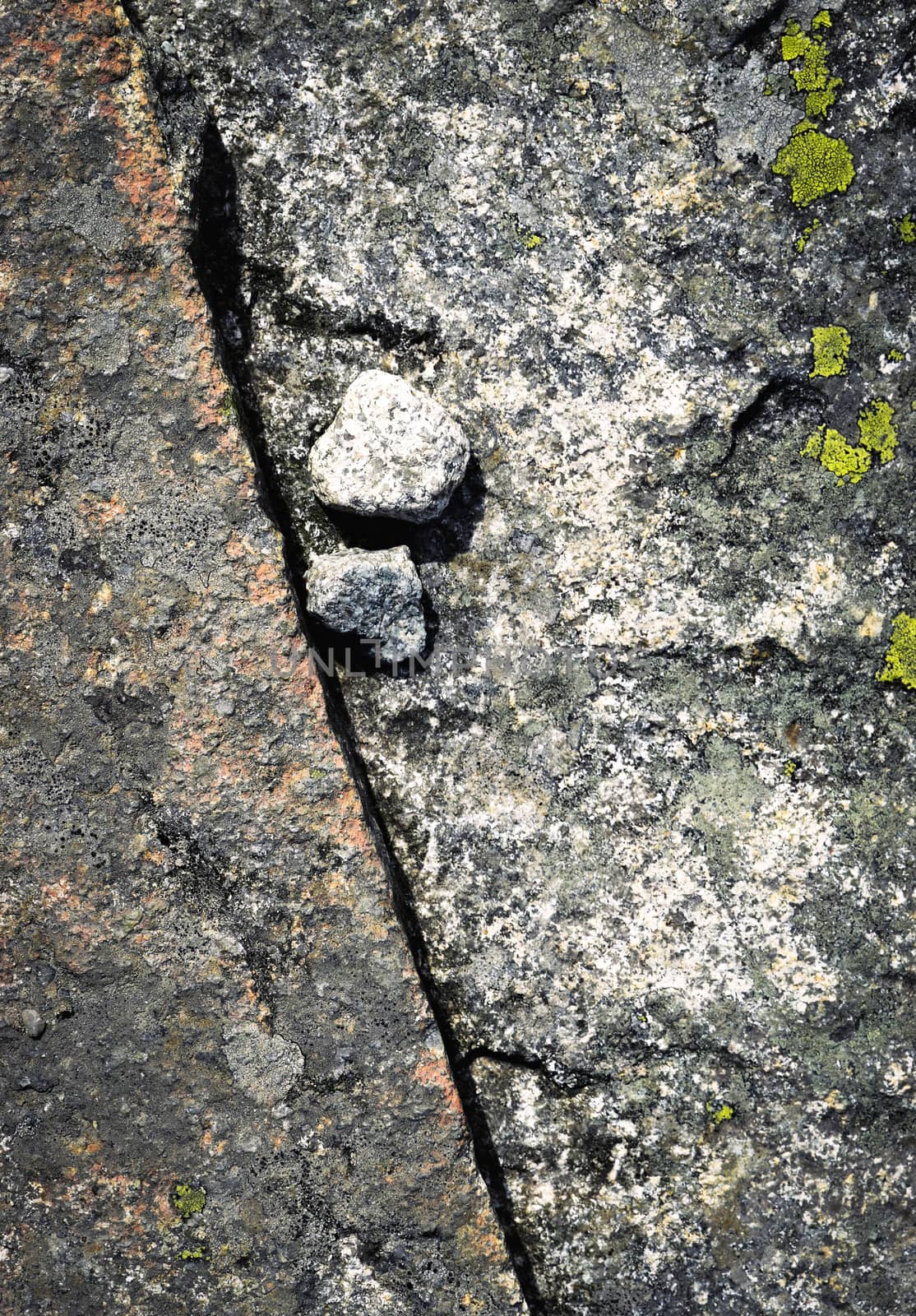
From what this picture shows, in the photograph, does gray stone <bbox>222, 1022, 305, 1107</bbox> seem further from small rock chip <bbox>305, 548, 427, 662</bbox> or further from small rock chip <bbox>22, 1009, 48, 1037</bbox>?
small rock chip <bbox>305, 548, 427, 662</bbox>

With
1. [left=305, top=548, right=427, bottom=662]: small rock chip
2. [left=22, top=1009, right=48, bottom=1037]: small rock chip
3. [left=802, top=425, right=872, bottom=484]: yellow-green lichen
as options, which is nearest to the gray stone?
[left=22, top=1009, right=48, bottom=1037]: small rock chip

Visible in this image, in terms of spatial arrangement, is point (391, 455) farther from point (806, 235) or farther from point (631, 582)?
point (806, 235)

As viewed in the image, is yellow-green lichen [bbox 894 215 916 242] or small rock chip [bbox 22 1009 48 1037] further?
yellow-green lichen [bbox 894 215 916 242]

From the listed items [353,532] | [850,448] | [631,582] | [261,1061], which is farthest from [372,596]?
[850,448]

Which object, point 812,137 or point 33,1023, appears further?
point 812,137

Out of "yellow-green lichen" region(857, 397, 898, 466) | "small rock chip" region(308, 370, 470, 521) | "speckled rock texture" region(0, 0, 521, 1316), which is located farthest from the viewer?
"yellow-green lichen" region(857, 397, 898, 466)

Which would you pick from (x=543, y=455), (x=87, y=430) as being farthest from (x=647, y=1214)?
(x=87, y=430)

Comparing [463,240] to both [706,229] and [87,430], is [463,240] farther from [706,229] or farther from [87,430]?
[87,430]
